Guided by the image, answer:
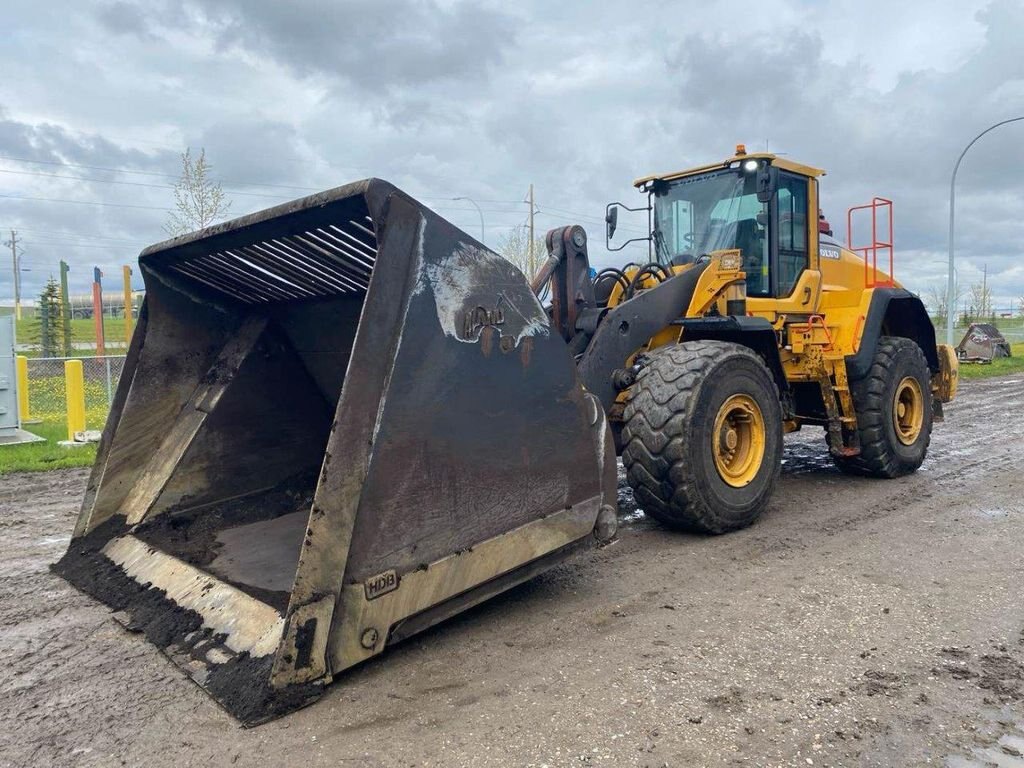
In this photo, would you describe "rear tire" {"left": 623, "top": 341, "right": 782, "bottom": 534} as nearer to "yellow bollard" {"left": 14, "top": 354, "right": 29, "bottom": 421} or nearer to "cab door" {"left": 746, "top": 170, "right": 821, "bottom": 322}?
"cab door" {"left": 746, "top": 170, "right": 821, "bottom": 322}

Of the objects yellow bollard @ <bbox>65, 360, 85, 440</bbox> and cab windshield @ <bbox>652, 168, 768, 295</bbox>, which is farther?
yellow bollard @ <bbox>65, 360, 85, 440</bbox>

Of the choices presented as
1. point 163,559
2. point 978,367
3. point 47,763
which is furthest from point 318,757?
point 978,367

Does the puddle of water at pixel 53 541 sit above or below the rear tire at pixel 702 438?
below

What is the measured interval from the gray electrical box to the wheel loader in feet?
19.9

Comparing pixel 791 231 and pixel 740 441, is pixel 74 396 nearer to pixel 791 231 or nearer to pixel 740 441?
pixel 740 441

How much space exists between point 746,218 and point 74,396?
8.09m

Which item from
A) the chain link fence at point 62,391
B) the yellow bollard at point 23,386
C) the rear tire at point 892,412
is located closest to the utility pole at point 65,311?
the chain link fence at point 62,391

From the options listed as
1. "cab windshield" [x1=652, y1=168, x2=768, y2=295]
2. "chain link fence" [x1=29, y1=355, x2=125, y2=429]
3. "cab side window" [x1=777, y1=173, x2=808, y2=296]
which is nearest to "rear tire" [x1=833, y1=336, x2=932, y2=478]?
"cab side window" [x1=777, y1=173, x2=808, y2=296]

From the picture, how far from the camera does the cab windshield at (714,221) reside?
6.15 meters

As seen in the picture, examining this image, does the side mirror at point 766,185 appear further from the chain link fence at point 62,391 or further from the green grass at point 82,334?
the green grass at point 82,334

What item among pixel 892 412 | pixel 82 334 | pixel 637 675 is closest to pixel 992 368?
pixel 892 412

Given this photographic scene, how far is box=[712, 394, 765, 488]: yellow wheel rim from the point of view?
4.91 metres

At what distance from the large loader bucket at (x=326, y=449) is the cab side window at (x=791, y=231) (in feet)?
10.9

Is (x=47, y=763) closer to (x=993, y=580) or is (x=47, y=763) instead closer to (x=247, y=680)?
(x=247, y=680)
